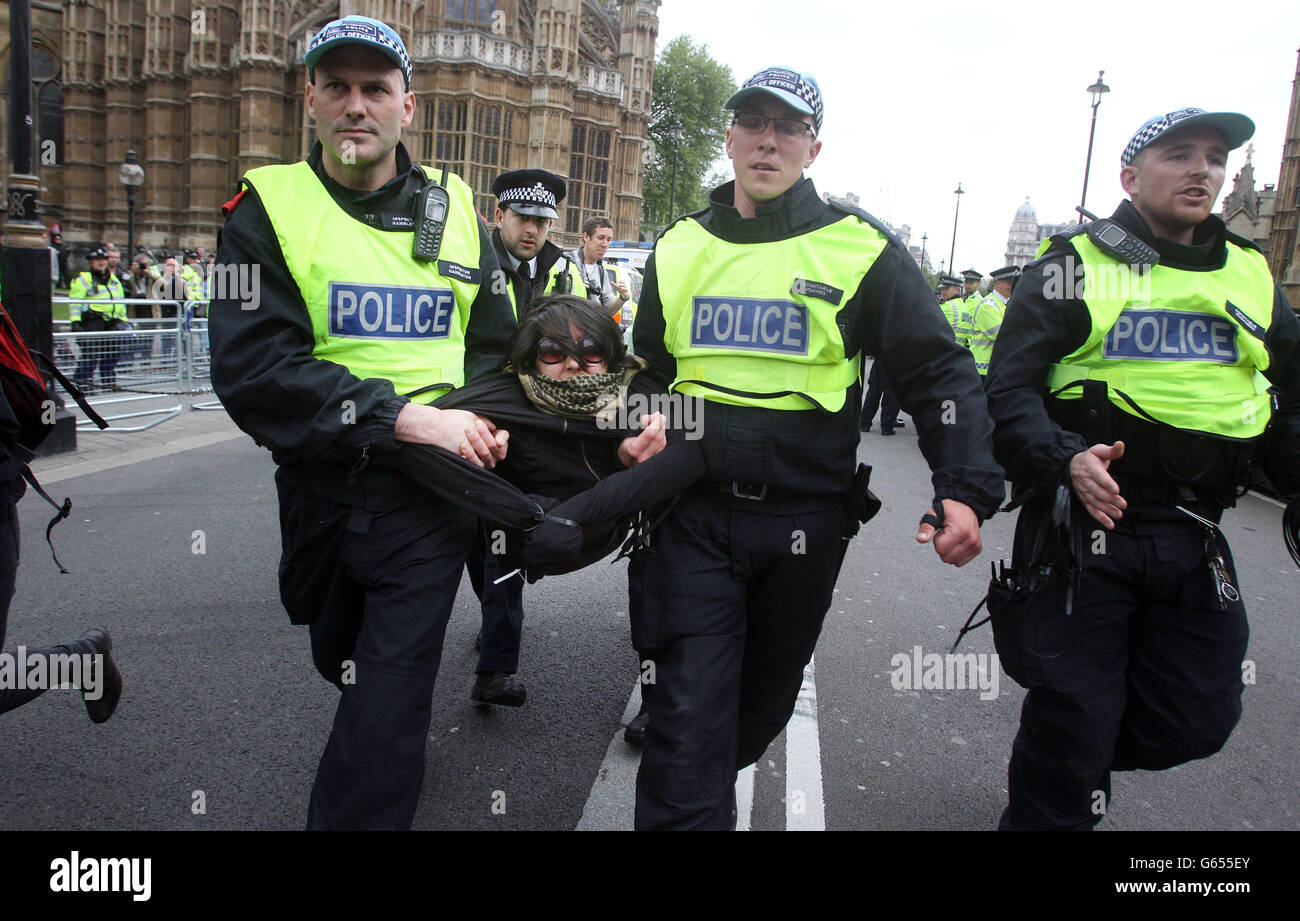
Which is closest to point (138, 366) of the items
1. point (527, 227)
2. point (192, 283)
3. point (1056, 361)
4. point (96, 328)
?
point (96, 328)

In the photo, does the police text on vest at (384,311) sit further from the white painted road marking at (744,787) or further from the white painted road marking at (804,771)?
the white painted road marking at (804,771)

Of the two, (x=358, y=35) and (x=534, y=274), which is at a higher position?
A: (x=358, y=35)

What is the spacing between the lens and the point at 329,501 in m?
2.46

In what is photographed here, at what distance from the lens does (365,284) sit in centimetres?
242

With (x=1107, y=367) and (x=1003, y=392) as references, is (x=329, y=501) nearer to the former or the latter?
(x=1003, y=392)

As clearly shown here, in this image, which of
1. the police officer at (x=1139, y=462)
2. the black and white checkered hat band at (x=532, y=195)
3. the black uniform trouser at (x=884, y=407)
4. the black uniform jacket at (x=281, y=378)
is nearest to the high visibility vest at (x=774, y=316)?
the police officer at (x=1139, y=462)

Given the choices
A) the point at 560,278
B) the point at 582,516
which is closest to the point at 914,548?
the point at 560,278

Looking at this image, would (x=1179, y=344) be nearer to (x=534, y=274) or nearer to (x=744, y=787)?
(x=744, y=787)

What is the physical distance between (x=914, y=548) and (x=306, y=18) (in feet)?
137

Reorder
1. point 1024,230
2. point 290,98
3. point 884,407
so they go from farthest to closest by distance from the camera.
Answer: point 1024,230
point 290,98
point 884,407

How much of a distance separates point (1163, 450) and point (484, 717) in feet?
8.89

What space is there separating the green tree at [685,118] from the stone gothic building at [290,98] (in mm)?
7612
